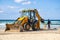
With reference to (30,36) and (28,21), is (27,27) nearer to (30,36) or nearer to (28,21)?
(28,21)

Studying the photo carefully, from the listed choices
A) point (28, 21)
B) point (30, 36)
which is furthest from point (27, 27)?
point (30, 36)

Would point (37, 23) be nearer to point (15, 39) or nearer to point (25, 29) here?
point (25, 29)

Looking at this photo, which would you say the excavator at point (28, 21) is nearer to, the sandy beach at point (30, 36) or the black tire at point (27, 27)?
the black tire at point (27, 27)

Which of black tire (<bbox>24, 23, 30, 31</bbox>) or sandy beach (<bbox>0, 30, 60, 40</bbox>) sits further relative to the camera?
black tire (<bbox>24, 23, 30, 31</bbox>)

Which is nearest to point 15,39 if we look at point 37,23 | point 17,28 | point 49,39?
point 49,39

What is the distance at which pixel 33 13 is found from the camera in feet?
94.9

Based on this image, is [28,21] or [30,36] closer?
[30,36]

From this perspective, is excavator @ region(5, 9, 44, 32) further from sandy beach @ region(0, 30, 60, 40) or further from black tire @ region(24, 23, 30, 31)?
sandy beach @ region(0, 30, 60, 40)

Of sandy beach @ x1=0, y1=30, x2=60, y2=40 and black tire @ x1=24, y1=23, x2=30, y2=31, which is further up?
black tire @ x1=24, y1=23, x2=30, y2=31

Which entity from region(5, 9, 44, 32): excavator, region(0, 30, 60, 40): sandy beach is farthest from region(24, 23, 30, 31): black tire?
region(0, 30, 60, 40): sandy beach

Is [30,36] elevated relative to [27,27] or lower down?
lower down

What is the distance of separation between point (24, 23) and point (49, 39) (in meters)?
10.2

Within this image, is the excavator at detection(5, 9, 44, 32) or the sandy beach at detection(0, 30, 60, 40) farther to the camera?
the excavator at detection(5, 9, 44, 32)

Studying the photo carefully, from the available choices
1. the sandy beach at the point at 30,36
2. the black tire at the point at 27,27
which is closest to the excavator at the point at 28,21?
the black tire at the point at 27,27
